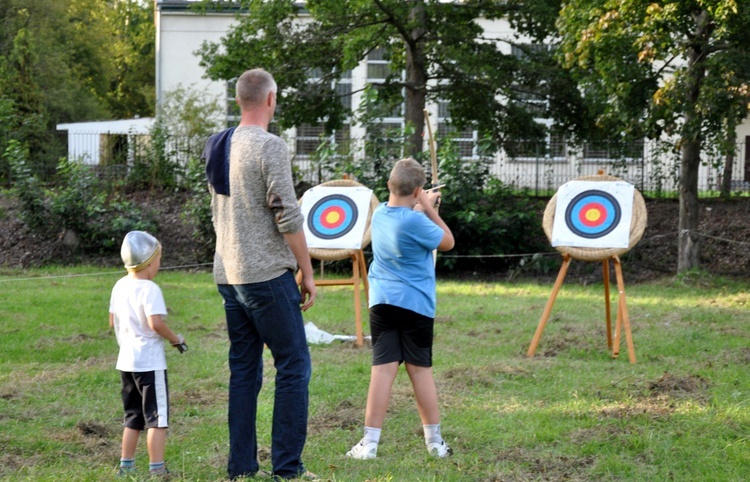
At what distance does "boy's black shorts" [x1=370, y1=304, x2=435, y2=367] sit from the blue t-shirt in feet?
0.17

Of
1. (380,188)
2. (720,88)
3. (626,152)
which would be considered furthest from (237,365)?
(626,152)

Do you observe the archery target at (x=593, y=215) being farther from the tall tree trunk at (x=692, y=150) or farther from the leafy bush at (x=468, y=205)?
the leafy bush at (x=468, y=205)

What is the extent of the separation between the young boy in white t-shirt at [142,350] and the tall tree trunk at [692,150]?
9307 mm

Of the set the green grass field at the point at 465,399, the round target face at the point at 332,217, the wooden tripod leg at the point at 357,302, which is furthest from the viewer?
the round target face at the point at 332,217

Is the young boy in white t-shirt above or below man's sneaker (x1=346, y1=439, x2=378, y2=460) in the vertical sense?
above

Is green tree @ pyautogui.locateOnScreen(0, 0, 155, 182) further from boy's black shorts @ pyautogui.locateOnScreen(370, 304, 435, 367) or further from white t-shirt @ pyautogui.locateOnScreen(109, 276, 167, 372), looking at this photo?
boy's black shorts @ pyautogui.locateOnScreen(370, 304, 435, 367)

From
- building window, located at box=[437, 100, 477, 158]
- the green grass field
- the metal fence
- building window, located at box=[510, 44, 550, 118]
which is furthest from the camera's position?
the metal fence

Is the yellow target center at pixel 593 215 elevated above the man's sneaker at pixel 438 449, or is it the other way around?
the yellow target center at pixel 593 215

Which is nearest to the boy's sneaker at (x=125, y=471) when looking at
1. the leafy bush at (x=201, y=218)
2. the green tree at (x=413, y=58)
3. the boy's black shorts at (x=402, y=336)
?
the boy's black shorts at (x=402, y=336)

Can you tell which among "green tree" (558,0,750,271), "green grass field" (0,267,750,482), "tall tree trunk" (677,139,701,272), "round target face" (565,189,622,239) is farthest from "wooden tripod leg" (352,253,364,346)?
"tall tree trunk" (677,139,701,272)

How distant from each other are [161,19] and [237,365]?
87.0ft

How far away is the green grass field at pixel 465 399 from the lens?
4848 millimetres

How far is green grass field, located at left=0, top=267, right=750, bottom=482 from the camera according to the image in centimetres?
485

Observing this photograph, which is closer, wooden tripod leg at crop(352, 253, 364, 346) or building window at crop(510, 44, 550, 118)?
wooden tripod leg at crop(352, 253, 364, 346)
